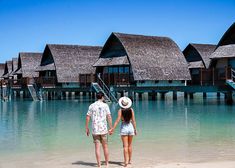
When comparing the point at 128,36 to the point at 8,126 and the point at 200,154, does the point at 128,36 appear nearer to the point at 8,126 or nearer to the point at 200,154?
the point at 8,126

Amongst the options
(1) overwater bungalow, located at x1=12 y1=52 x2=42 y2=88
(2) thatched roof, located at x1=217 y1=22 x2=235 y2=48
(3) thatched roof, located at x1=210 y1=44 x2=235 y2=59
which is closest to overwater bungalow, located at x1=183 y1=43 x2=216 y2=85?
(2) thatched roof, located at x1=217 y1=22 x2=235 y2=48

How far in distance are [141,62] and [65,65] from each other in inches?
482

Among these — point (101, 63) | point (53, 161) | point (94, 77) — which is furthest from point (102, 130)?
point (101, 63)

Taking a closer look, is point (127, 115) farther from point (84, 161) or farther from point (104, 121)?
point (84, 161)

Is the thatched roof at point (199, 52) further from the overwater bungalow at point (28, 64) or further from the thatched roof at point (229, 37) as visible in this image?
the overwater bungalow at point (28, 64)

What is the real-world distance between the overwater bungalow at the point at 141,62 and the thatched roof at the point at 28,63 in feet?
58.2

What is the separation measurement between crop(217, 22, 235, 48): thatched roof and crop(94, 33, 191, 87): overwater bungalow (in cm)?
902

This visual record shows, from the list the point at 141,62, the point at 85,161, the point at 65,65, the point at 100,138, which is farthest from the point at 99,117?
the point at 65,65

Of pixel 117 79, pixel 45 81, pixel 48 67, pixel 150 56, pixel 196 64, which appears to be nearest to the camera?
pixel 117 79

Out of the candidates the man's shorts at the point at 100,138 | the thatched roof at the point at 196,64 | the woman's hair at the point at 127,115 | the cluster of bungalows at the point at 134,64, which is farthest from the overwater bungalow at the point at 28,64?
the woman's hair at the point at 127,115

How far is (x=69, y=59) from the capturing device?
169ft

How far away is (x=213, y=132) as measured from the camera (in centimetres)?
1683

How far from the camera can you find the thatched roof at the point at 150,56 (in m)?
41.6

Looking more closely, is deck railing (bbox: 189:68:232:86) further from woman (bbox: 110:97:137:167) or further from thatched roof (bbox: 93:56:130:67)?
woman (bbox: 110:97:137:167)
